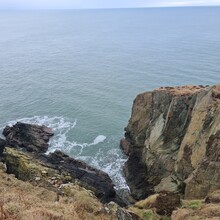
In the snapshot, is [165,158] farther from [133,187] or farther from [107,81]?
[107,81]

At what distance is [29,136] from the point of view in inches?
2608

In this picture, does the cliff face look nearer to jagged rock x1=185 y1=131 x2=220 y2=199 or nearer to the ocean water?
jagged rock x1=185 y1=131 x2=220 y2=199

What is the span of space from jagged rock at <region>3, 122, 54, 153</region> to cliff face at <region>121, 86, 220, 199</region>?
1625 centimetres

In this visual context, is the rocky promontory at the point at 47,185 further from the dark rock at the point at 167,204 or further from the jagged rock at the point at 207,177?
the jagged rock at the point at 207,177

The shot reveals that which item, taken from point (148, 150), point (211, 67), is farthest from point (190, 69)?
point (148, 150)

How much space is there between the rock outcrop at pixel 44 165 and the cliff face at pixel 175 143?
18.7ft

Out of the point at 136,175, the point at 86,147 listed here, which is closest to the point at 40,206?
the point at 136,175

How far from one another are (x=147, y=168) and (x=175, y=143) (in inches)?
266

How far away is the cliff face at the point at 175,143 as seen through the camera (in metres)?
35.4

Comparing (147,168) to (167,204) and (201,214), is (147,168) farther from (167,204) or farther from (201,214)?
(201,214)

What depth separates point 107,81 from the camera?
102875 mm

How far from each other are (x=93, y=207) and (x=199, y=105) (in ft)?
86.3

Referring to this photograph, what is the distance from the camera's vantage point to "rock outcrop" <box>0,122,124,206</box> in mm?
39188

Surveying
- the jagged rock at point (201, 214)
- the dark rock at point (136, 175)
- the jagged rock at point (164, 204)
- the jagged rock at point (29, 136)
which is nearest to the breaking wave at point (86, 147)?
the dark rock at point (136, 175)
